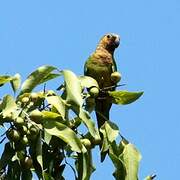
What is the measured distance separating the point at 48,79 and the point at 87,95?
0.26 metres

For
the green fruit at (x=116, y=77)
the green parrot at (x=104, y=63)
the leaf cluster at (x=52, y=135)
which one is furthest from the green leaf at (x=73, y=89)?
the green parrot at (x=104, y=63)

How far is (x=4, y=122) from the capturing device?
2760 mm

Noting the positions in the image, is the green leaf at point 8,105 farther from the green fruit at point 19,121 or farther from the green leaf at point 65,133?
the green leaf at point 65,133

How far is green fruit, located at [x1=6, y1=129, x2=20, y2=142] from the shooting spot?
271 centimetres

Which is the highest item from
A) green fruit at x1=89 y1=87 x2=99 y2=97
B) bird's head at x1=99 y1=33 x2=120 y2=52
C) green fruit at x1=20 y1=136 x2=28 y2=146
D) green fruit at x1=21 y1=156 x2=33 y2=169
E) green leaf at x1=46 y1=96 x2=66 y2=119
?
bird's head at x1=99 y1=33 x2=120 y2=52

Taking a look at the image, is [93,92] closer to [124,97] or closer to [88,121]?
[124,97]

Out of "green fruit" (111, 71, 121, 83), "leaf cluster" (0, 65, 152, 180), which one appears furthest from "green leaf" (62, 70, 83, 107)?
"green fruit" (111, 71, 121, 83)

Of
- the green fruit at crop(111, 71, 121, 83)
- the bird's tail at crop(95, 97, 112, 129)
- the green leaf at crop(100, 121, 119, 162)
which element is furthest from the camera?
the bird's tail at crop(95, 97, 112, 129)

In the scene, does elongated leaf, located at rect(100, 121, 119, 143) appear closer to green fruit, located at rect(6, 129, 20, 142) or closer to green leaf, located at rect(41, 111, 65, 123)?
green leaf, located at rect(41, 111, 65, 123)

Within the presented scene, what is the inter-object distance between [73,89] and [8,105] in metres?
0.29

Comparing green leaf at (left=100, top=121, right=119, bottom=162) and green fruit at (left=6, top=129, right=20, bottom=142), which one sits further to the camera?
green leaf at (left=100, top=121, right=119, bottom=162)

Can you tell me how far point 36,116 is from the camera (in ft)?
8.87

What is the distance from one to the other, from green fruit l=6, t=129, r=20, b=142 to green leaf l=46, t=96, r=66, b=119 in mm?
196

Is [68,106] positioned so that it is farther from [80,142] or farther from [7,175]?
[7,175]
